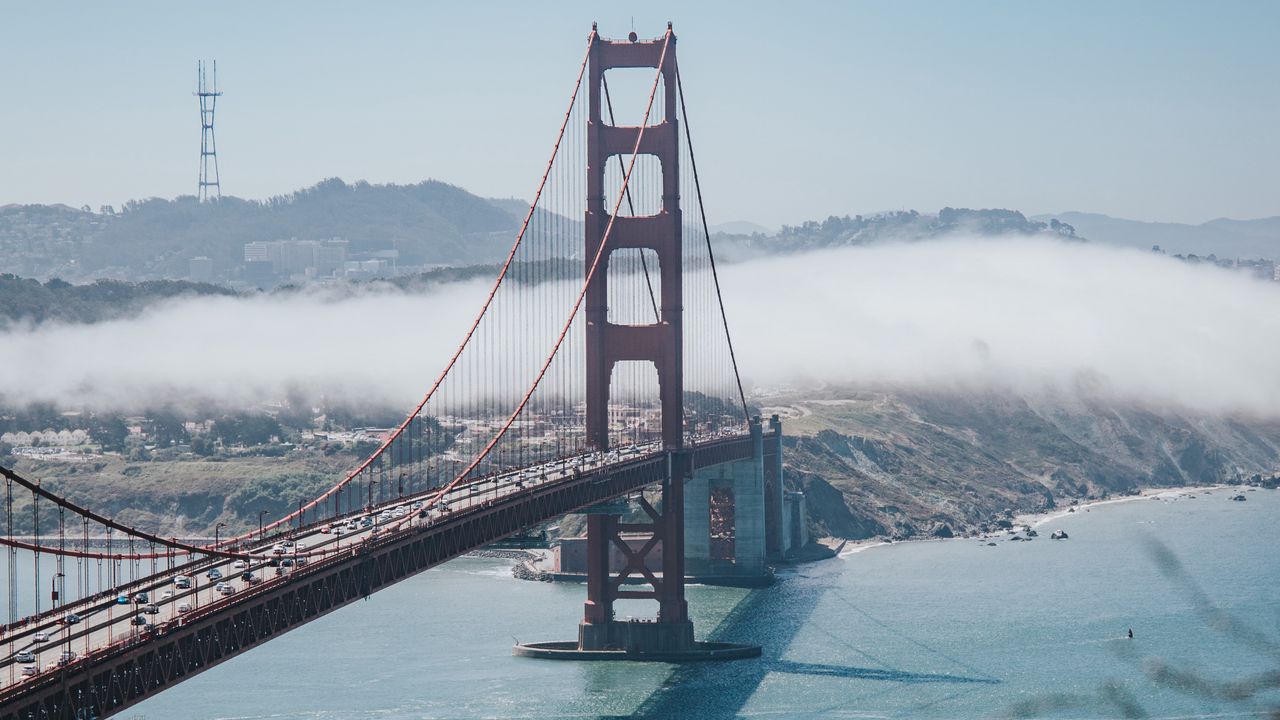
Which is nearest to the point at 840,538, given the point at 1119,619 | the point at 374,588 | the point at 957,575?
the point at 957,575

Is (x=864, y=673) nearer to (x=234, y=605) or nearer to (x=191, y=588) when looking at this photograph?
(x=191, y=588)

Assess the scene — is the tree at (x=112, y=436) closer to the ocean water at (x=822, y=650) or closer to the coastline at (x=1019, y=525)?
the ocean water at (x=822, y=650)

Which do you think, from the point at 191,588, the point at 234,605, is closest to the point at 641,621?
the point at 191,588

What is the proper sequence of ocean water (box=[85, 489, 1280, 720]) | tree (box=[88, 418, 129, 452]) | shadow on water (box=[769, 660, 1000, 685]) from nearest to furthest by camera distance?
ocean water (box=[85, 489, 1280, 720]) → shadow on water (box=[769, 660, 1000, 685]) → tree (box=[88, 418, 129, 452])

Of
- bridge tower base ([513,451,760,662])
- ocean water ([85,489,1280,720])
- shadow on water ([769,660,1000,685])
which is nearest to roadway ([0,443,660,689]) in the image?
ocean water ([85,489,1280,720])

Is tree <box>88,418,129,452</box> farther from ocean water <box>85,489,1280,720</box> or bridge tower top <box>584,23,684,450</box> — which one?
bridge tower top <box>584,23,684,450</box>

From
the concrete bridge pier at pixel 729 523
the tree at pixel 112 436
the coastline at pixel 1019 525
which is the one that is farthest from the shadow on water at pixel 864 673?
the tree at pixel 112 436

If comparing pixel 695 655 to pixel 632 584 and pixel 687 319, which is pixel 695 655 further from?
pixel 687 319
